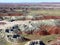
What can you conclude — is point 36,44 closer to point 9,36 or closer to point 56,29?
point 9,36

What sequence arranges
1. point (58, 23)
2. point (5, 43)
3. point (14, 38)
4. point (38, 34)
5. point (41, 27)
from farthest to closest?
1. point (58, 23)
2. point (41, 27)
3. point (38, 34)
4. point (14, 38)
5. point (5, 43)

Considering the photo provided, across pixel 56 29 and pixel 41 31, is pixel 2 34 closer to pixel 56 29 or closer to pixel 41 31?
pixel 41 31

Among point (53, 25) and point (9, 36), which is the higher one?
point (9, 36)

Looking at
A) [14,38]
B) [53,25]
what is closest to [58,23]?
[53,25]

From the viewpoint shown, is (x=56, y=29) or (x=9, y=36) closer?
(x=9, y=36)

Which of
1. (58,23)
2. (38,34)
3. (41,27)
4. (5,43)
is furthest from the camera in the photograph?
(58,23)

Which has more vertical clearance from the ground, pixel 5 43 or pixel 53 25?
pixel 5 43

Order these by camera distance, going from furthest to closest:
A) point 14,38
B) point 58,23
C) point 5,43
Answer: point 58,23, point 14,38, point 5,43

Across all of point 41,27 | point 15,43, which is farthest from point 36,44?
point 41,27

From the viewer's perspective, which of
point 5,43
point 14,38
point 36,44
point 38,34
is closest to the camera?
point 36,44
